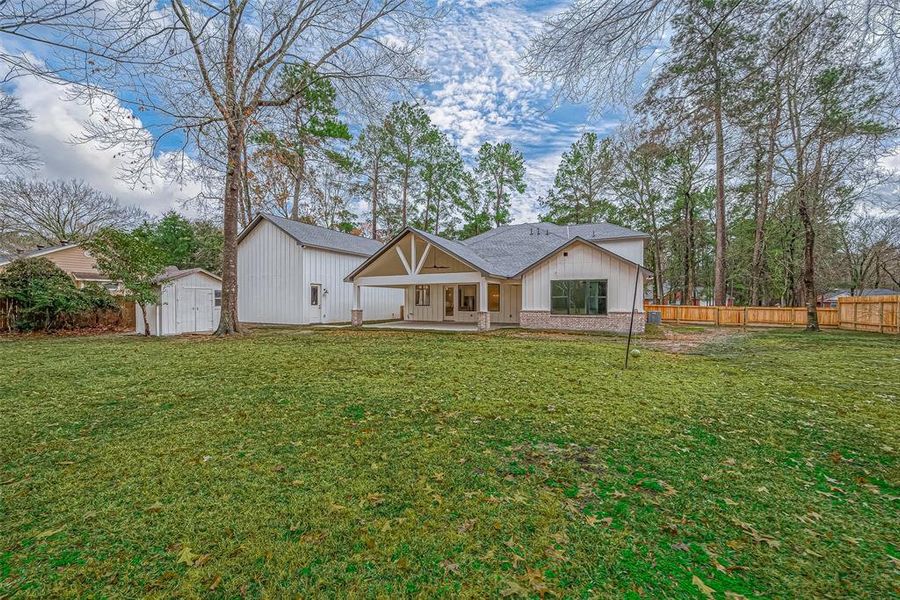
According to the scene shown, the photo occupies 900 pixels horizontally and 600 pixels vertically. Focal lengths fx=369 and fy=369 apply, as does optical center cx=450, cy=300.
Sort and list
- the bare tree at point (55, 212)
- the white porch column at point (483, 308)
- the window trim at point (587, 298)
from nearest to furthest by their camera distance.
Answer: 1. the window trim at point (587, 298)
2. the white porch column at point (483, 308)
3. the bare tree at point (55, 212)

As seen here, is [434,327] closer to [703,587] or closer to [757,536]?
[757,536]

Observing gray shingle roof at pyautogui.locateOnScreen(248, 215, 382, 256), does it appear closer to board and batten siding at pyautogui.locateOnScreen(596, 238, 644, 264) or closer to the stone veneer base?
the stone veneer base

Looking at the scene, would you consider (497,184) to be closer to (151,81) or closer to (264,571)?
(151,81)

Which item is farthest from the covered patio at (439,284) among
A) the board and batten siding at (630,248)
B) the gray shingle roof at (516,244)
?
the board and batten siding at (630,248)

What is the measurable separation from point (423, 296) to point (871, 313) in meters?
19.6

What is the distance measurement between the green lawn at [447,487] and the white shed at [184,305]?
8049mm

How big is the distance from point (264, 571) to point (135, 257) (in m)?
14.1

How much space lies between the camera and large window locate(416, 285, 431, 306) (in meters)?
20.4

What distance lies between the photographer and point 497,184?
32.1m

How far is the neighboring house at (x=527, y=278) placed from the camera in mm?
14180

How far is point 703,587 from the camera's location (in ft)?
6.44

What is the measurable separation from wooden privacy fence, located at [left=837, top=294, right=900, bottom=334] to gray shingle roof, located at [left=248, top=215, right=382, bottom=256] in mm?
22938

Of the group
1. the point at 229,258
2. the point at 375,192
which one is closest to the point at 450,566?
the point at 229,258

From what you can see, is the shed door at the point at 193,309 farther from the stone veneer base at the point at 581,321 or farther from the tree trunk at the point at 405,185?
the tree trunk at the point at 405,185
